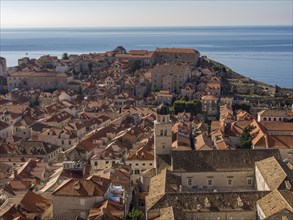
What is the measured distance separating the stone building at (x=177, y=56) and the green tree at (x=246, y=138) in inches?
2298

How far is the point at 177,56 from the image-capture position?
108 meters

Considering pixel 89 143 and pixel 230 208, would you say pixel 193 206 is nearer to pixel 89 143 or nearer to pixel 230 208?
pixel 230 208

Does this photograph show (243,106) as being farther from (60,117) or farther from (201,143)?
(60,117)

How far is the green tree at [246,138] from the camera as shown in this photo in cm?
4428

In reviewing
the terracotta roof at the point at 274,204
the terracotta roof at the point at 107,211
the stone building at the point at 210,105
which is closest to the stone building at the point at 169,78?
the stone building at the point at 210,105

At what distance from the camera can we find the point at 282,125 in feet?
159

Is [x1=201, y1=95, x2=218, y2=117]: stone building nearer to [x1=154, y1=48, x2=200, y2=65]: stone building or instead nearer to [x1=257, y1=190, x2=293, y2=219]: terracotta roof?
[x1=154, y1=48, x2=200, y2=65]: stone building

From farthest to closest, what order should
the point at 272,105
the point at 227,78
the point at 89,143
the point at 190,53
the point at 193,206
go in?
the point at 190,53
the point at 227,78
the point at 272,105
the point at 89,143
the point at 193,206

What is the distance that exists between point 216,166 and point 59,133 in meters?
23.9

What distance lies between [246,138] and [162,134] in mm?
14262

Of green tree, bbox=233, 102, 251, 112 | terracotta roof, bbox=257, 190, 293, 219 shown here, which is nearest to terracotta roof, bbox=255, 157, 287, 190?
terracotta roof, bbox=257, 190, 293, 219

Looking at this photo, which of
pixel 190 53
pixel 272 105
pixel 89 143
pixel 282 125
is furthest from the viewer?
pixel 190 53

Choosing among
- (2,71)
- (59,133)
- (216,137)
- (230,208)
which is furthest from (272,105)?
(2,71)

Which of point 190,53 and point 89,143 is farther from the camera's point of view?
point 190,53
